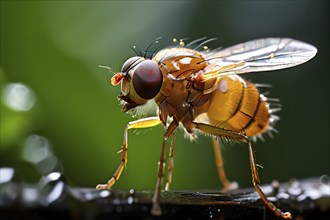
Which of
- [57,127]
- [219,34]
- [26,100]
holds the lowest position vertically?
[219,34]

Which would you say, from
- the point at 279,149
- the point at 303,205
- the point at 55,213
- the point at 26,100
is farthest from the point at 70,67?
the point at 279,149

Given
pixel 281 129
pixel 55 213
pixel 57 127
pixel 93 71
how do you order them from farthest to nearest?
pixel 281 129 < pixel 93 71 < pixel 57 127 < pixel 55 213

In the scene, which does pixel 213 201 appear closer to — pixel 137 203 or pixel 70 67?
pixel 137 203

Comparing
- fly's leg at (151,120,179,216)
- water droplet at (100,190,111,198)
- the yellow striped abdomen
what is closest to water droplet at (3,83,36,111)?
fly's leg at (151,120,179,216)

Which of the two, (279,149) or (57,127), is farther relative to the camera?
(279,149)

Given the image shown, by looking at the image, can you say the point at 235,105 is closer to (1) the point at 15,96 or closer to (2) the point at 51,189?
(1) the point at 15,96

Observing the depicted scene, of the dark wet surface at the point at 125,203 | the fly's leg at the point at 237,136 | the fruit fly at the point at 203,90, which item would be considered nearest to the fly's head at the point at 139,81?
the fruit fly at the point at 203,90

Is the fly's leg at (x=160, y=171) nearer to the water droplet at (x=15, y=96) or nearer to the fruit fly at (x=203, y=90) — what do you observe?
the fruit fly at (x=203, y=90)
